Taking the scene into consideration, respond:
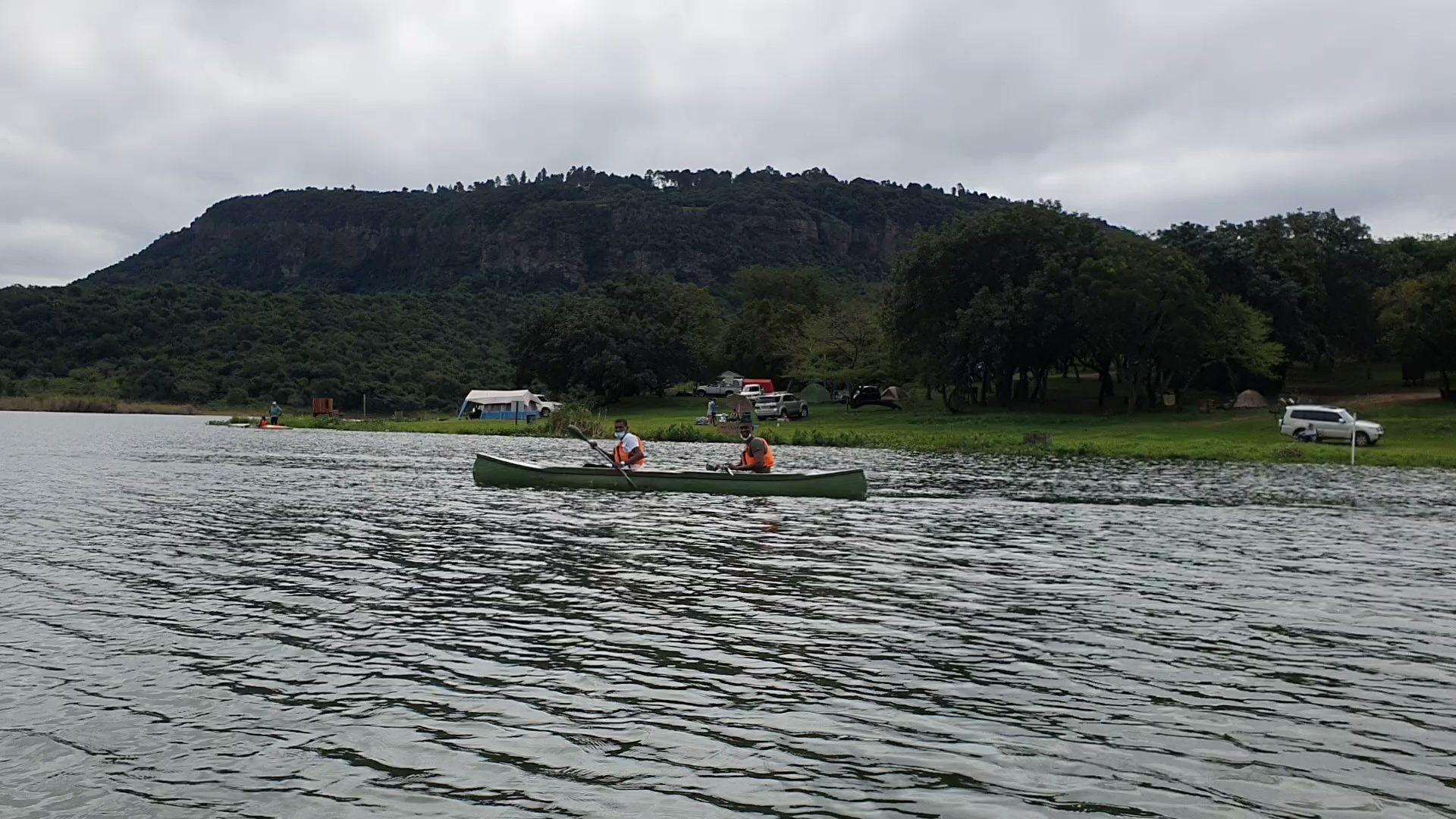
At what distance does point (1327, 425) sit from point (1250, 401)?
865 inches

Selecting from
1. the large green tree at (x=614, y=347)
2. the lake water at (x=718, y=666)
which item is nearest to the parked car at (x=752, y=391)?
the large green tree at (x=614, y=347)

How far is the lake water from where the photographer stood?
28.3ft

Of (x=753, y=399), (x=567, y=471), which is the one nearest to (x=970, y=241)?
(x=753, y=399)

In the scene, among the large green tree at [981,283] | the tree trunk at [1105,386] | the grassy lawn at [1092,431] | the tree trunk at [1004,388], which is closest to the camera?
the grassy lawn at [1092,431]

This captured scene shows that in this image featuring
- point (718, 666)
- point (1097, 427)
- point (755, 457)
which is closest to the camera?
point (718, 666)

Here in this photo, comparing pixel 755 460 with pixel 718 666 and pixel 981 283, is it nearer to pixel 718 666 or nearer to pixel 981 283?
pixel 718 666

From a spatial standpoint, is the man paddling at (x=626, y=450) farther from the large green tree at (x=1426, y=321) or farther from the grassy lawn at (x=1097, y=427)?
the large green tree at (x=1426, y=321)

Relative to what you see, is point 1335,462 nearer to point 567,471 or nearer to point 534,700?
point 567,471

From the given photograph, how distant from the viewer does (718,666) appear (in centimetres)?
1227

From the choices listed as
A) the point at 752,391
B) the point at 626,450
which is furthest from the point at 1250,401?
the point at 626,450

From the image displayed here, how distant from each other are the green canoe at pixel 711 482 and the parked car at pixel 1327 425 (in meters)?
35.5

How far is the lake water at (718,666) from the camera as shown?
8641mm

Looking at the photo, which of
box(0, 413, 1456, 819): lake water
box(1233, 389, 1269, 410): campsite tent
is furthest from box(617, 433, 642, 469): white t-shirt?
box(1233, 389, 1269, 410): campsite tent

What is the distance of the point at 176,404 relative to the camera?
117 m
